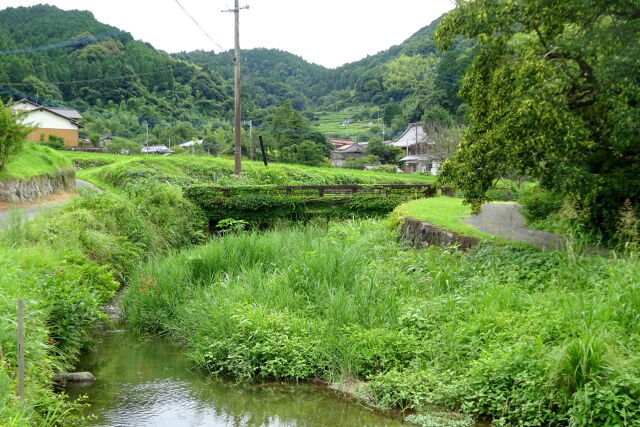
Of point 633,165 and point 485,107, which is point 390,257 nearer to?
point 485,107

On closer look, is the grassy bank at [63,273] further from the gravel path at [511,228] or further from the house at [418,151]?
the house at [418,151]

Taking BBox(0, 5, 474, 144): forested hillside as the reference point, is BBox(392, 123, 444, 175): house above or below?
below

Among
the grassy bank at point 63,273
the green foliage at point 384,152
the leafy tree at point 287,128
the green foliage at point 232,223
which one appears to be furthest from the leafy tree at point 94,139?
the green foliage at point 232,223

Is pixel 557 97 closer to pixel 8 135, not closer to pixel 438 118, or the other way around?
pixel 8 135

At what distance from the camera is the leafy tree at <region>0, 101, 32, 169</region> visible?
63.6 feet

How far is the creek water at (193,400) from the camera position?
6.63 m

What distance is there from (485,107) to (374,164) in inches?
1967

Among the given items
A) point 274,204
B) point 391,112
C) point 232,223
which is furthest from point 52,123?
point 391,112

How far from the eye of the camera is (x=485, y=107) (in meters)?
10.4

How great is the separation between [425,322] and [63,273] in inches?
227

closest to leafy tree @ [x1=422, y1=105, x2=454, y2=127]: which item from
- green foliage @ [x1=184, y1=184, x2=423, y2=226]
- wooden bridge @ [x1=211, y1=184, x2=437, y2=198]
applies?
wooden bridge @ [x1=211, y1=184, x2=437, y2=198]

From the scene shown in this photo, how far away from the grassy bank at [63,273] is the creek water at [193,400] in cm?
49

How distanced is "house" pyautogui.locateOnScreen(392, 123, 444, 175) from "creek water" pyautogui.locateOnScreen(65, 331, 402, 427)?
132 ft

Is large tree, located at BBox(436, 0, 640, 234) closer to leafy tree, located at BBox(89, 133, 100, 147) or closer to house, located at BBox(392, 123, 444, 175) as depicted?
house, located at BBox(392, 123, 444, 175)
